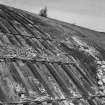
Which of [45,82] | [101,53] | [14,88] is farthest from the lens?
[101,53]

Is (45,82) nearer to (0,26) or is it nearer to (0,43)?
(0,43)

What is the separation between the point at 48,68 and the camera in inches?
169

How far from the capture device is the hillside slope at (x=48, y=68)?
11.4 ft

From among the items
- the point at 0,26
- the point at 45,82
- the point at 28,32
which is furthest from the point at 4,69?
the point at 28,32

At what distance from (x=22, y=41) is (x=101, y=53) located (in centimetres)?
231

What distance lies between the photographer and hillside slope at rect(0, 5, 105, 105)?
346cm

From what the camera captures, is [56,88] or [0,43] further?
[0,43]

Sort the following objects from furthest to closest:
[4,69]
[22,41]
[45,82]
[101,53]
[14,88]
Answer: [101,53] < [22,41] < [45,82] < [4,69] < [14,88]

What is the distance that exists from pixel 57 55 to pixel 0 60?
1545mm

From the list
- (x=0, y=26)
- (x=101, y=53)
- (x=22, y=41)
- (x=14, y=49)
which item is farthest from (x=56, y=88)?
(x=101, y=53)

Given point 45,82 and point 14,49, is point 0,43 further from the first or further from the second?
point 45,82

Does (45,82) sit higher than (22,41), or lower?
lower

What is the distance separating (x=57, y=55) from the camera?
5004 millimetres

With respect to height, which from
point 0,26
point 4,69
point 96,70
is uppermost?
point 0,26
